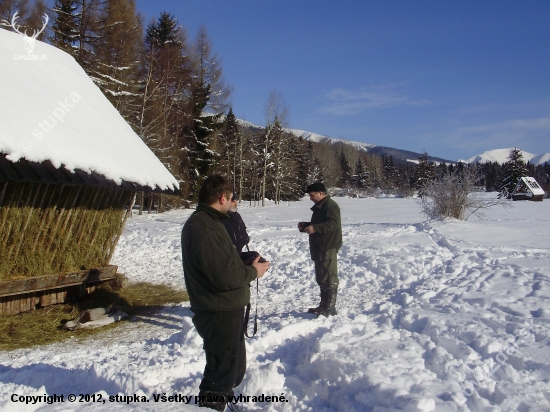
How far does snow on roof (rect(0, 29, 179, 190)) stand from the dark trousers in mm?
2988

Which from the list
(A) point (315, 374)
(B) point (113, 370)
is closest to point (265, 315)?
(A) point (315, 374)

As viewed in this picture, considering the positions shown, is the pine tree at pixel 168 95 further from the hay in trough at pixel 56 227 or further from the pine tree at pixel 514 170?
the pine tree at pixel 514 170

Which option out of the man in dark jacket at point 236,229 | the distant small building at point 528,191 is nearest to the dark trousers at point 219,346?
the man in dark jacket at point 236,229

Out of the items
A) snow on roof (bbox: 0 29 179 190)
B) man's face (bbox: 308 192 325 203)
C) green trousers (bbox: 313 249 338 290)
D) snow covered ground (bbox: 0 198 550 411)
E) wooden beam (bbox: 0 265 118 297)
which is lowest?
snow covered ground (bbox: 0 198 550 411)

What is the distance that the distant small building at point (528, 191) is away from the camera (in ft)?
129

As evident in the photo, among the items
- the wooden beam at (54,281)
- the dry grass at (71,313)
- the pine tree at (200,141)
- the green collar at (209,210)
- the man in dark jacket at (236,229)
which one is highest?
the pine tree at (200,141)

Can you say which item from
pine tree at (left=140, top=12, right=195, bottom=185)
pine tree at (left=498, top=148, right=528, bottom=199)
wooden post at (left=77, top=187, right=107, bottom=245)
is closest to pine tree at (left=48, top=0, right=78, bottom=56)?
pine tree at (left=140, top=12, right=195, bottom=185)

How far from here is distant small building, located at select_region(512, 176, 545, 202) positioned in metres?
39.4

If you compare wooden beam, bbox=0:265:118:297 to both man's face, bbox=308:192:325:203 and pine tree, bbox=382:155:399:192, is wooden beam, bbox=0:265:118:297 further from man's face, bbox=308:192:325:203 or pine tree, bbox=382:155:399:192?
pine tree, bbox=382:155:399:192

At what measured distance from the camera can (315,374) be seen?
144 inches

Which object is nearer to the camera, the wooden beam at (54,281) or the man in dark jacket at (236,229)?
the man in dark jacket at (236,229)

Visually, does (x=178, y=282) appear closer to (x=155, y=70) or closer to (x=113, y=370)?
(x=113, y=370)

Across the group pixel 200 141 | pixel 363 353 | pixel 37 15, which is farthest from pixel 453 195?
pixel 37 15

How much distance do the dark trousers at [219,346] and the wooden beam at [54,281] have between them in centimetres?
384
